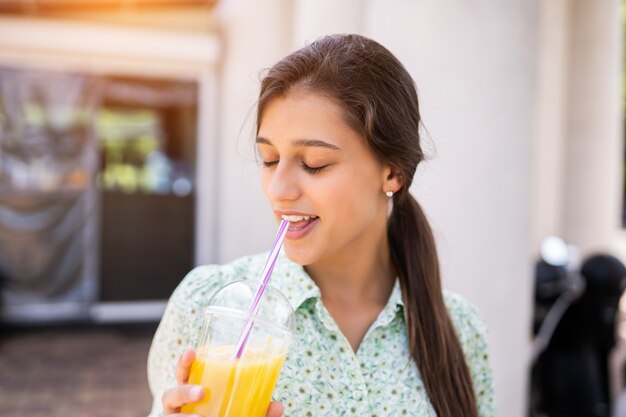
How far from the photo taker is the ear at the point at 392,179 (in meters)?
1.57

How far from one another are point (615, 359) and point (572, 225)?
59.5 inches

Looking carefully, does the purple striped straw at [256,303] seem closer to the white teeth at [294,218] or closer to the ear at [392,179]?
the white teeth at [294,218]

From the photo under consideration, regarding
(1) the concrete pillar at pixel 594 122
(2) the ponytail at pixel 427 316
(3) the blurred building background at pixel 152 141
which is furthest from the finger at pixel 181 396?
(1) the concrete pillar at pixel 594 122

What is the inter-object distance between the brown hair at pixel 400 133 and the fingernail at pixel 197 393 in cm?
62

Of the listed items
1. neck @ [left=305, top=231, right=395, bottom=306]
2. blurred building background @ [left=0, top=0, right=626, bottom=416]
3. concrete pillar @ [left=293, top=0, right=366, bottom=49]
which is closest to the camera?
neck @ [left=305, top=231, right=395, bottom=306]

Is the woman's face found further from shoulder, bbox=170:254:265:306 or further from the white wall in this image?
the white wall

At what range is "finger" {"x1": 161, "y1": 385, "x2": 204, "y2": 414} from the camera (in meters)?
1.13

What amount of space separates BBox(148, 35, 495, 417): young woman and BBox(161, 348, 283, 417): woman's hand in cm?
21

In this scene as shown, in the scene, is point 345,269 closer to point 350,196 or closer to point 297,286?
point 297,286

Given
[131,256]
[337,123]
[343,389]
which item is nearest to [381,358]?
[343,389]

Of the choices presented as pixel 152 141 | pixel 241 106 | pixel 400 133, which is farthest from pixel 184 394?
pixel 152 141

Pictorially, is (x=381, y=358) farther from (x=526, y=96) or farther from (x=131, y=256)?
(x=131, y=256)

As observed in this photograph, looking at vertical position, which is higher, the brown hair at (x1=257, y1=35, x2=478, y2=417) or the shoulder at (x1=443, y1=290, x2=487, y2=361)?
the brown hair at (x1=257, y1=35, x2=478, y2=417)

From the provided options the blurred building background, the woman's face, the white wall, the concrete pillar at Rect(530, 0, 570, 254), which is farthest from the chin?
the concrete pillar at Rect(530, 0, 570, 254)
